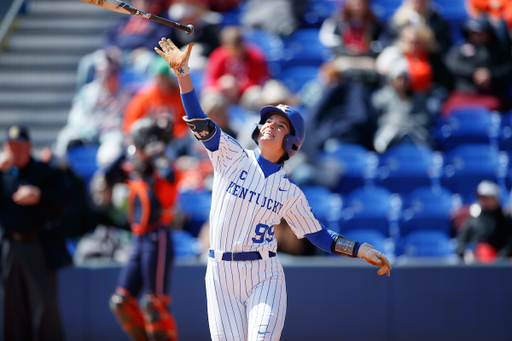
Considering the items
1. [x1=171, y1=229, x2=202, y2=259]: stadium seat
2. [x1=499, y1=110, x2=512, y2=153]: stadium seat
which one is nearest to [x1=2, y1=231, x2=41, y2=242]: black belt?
[x1=171, y1=229, x2=202, y2=259]: stadium seat

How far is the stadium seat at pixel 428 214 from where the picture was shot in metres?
7.04

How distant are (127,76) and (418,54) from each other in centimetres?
432

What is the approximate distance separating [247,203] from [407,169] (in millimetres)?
4199

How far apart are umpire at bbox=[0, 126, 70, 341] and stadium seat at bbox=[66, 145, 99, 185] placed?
1.96 meters

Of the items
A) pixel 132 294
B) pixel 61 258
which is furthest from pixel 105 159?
pixel 132 294

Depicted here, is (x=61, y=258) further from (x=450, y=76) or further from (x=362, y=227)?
(x=450, y=76)

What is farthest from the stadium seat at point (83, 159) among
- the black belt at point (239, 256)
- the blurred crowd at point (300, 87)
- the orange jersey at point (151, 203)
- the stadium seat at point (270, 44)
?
the black belt at point (239, 256)

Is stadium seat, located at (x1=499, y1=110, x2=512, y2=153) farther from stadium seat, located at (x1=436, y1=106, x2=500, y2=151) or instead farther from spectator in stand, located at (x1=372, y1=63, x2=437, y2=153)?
spectator in stand, located at (x1=372, y1=63, x2=437, y2=153)

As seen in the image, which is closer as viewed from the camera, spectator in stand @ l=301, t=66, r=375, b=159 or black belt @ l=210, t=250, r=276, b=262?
black belt @ l=210, t=250, r=276, b=262

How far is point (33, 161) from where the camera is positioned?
6215mm

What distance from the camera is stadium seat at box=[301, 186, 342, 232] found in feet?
23.0

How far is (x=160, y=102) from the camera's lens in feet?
26.7

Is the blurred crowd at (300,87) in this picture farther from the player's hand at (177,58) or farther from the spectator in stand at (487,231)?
the player's hand at (177,58)

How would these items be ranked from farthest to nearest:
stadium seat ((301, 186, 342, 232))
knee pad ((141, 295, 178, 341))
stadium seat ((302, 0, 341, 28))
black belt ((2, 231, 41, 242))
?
1. stadium seat ((302, 0, 341, 28))
2. stadium seat ((301, 186, 342, 232))
3. black belt ((2, 231, 41, 242))
4. knee pad ((141, 295, 178, 341))
